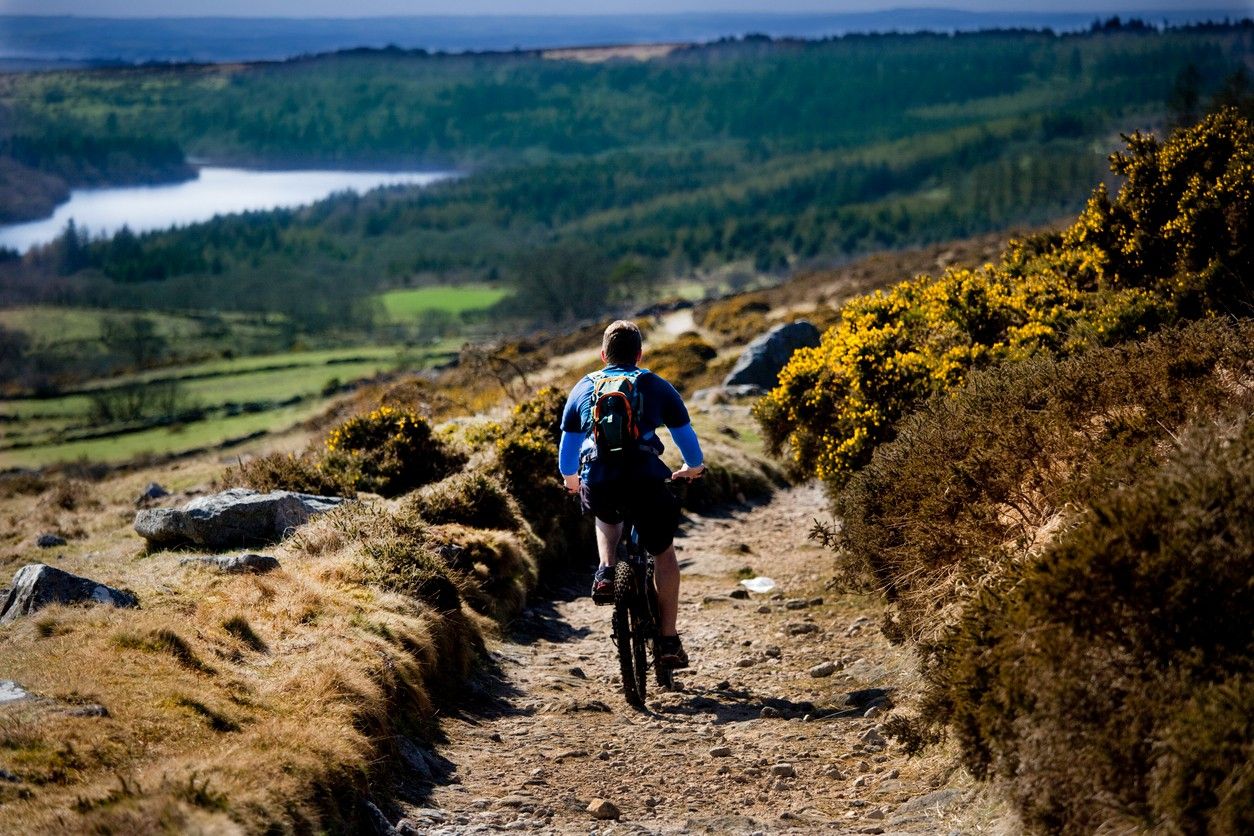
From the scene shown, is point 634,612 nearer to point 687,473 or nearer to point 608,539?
point 608,539

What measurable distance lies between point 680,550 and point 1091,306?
5697 mm

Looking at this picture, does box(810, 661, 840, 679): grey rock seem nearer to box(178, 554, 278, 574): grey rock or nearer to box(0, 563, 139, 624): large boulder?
box(178, 554, 278, 574): grey rock

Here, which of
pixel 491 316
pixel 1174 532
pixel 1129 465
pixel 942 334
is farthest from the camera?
pixel 491 316

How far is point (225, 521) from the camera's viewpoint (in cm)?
1143

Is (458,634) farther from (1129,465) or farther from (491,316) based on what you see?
(491,316)

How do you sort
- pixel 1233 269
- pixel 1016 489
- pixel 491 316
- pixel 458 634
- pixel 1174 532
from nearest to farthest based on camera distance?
pixel 1174 532, pixel 1016 489, pixel 458 634, pixel 1233 269, pixel 491 316

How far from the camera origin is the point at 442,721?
28.2ft

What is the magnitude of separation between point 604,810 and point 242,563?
4209 mm

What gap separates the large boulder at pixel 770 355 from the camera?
27578 millimetres

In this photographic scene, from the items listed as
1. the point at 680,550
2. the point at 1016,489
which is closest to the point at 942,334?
the point at 680,550

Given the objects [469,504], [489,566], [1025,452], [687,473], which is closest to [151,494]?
[469,504]

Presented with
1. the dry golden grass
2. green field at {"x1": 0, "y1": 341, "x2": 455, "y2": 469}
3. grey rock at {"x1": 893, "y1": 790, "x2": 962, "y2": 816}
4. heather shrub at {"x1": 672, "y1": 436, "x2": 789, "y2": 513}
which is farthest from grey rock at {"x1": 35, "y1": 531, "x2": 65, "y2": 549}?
green field at {"x1": 0, "y1": 341, "x2": 455, "y2": 469}

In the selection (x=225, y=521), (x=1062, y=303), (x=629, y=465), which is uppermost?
(x=1062, y=303)

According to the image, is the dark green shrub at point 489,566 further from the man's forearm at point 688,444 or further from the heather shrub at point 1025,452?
the heather shrub at point 1025,452
